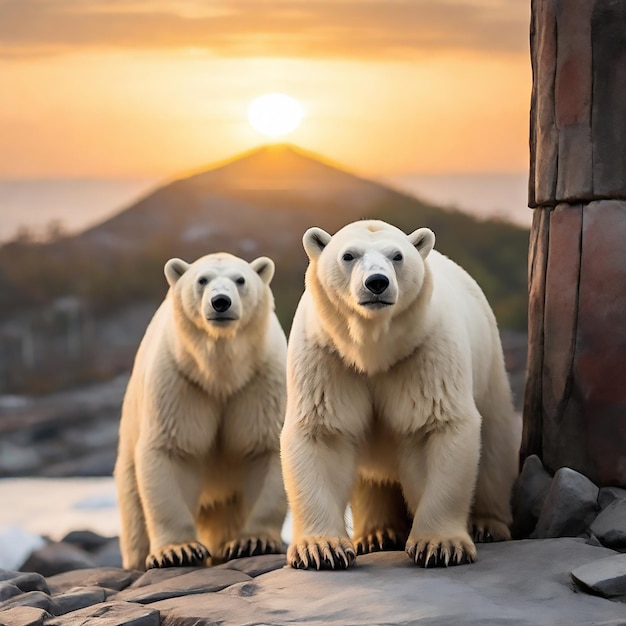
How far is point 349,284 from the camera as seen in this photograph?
4.34m

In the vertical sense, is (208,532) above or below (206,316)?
below

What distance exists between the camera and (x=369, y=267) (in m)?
4.18

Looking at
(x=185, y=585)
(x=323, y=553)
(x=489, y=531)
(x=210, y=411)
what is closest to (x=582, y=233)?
(x=489, y=531)

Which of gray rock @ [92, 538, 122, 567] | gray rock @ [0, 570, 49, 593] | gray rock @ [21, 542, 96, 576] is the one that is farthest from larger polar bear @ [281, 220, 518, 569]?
gray rock @ [92, 538, 122, 567]

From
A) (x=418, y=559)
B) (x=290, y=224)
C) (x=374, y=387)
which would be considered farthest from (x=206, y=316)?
(x=290, y=224)

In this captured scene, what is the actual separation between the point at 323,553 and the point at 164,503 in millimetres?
1413

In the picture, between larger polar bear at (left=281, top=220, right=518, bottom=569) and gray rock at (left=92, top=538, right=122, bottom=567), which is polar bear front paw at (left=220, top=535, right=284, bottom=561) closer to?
larger polar bear at (left=281, top=220, right=518, bottom=569)

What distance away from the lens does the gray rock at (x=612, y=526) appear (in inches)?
178

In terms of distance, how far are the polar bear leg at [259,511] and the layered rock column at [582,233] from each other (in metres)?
1.37

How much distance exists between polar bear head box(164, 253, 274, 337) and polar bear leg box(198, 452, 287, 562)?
762 mm

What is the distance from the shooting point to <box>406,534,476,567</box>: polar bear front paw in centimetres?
442

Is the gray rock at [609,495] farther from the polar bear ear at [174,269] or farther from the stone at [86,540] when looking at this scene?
the stone at [86,540]

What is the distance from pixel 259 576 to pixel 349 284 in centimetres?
131

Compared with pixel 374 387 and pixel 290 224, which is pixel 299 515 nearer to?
pixel 374 387
